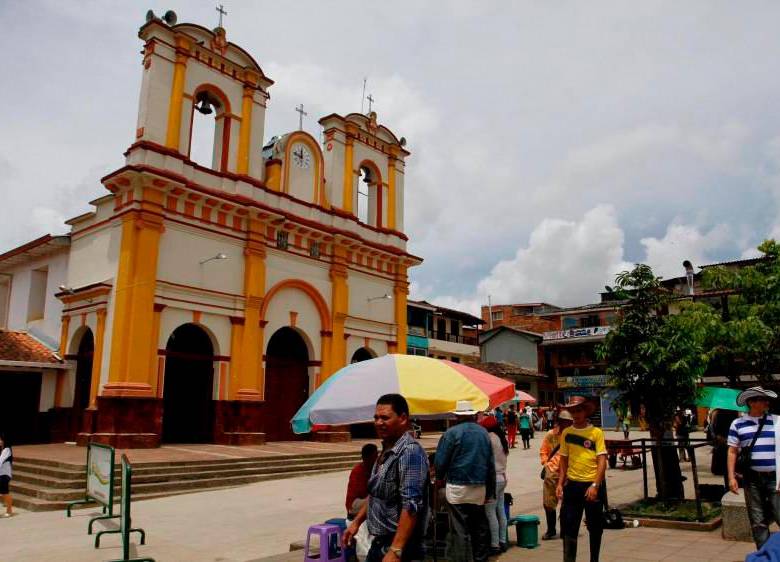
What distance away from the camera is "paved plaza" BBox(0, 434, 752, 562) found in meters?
7.63

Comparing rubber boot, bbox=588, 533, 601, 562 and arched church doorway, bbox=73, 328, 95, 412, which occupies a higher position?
arched church doorway, bbox=73, 328, 95, 412

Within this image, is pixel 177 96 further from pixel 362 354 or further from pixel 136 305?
pixel 362 354

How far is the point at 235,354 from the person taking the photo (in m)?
19.3

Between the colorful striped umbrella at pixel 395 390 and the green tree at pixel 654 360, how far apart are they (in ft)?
10.2

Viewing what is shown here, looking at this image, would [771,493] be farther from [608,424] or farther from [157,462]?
[608,424]

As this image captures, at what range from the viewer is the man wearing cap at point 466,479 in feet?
19.2

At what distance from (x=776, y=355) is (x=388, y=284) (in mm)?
13550

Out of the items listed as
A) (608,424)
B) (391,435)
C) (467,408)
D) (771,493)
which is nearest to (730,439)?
(771,493)

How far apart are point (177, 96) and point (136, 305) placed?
6.22 meters

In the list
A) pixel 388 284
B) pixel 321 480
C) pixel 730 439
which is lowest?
pixel 321 480

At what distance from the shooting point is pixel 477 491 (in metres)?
5.86

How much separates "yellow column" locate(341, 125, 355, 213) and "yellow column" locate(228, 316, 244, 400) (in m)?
6.47

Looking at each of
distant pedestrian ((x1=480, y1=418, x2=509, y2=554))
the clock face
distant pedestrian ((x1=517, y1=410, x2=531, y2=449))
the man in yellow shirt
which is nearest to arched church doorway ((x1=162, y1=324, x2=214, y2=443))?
the clock face

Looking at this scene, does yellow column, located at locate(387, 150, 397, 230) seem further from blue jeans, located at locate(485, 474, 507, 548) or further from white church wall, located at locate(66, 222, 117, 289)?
blue jeans, located at locate(485, 474, 507, 548)
